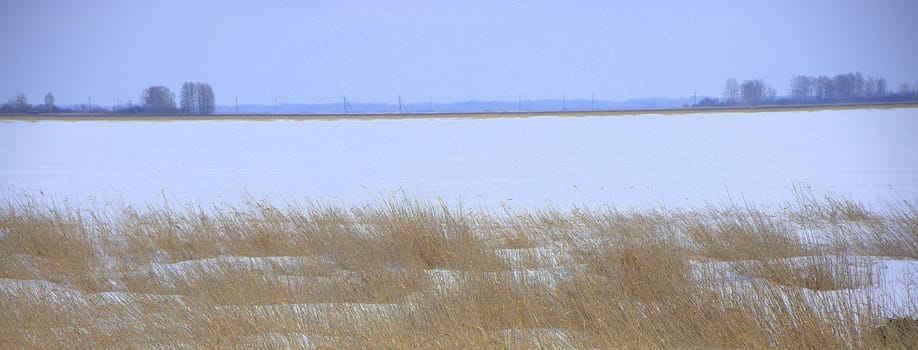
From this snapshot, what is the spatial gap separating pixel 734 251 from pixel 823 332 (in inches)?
112

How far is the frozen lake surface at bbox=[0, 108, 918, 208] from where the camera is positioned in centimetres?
1582

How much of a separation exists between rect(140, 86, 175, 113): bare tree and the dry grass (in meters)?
95.7

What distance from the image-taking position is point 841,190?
1527 centimetres

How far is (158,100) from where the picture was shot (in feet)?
331

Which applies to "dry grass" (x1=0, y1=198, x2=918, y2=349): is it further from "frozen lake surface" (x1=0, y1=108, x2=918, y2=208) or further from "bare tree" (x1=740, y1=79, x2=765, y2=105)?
"bare tree" (x1=740, y1=79, x2=765, y2=105)

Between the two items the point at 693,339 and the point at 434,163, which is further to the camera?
the point at 434,163

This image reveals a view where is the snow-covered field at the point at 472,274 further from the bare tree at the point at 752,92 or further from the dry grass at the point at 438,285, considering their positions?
the bare tree at the point at 752,92

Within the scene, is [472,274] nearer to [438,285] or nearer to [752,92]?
[438,285]

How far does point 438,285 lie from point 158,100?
103201mm

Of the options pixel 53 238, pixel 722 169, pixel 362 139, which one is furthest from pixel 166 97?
pixel 53 238

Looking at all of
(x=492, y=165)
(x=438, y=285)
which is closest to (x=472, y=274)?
(x=438, y=285)

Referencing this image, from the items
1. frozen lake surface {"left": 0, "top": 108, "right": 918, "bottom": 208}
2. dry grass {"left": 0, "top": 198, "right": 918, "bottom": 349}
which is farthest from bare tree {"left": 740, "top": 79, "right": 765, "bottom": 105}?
dry grass {"left": 0, "top": 198, "right": 918, "bottom": 349}

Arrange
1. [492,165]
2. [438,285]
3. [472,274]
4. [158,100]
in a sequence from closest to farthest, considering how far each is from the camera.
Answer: [472,274] → [438,285] → [492,165] → [158,100]

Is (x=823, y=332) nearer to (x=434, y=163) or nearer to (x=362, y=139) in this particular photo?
(x=434, y=163)
